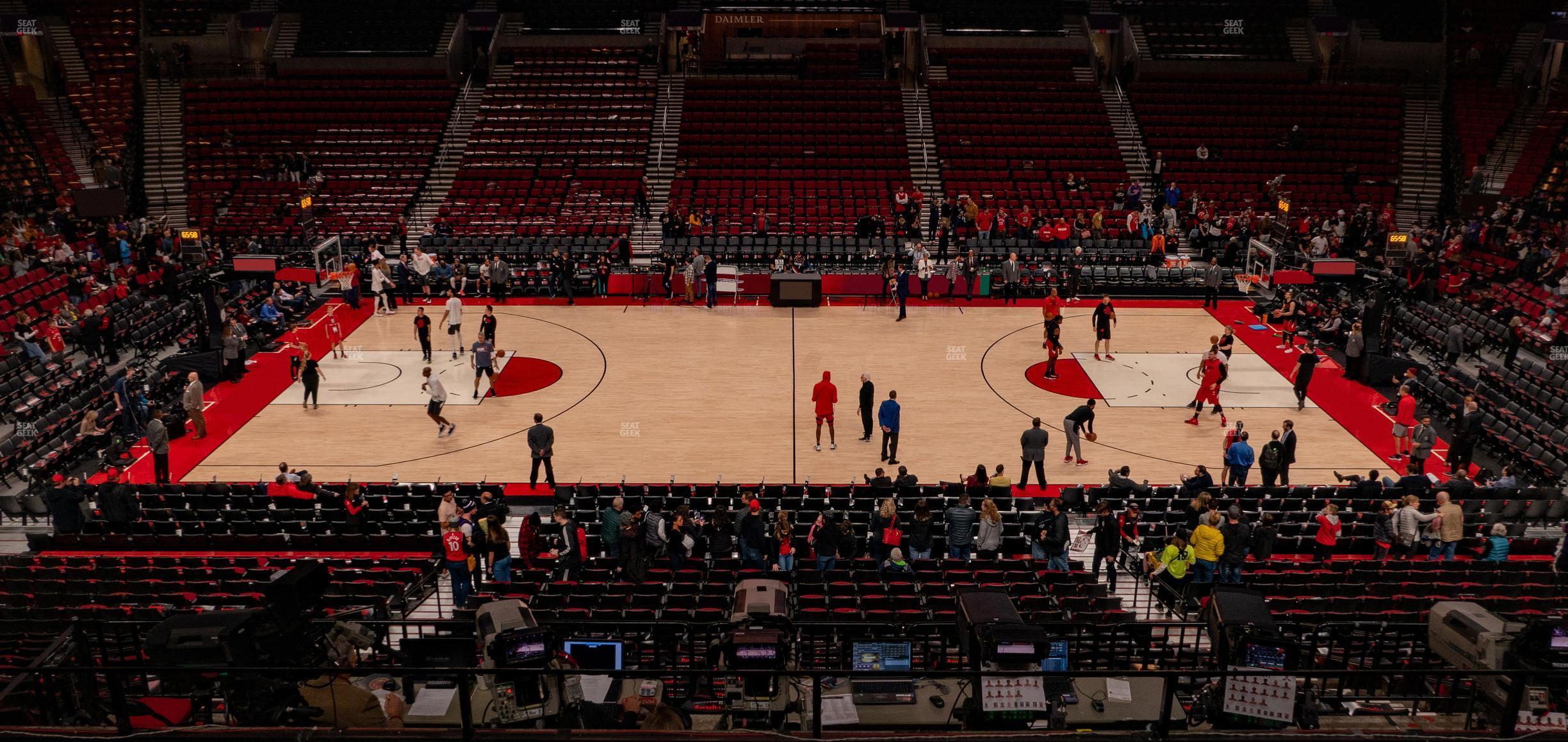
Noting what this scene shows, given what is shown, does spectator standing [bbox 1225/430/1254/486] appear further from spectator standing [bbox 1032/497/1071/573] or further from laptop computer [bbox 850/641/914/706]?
laptop computer [bbox 850/641/914/706]

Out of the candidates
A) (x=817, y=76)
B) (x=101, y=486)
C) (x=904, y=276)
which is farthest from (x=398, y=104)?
(x=101, y=486)

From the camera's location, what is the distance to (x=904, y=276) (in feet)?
91.4

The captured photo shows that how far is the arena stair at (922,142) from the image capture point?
124 ft

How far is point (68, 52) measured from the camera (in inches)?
1570

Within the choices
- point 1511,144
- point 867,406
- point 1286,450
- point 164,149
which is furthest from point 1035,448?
point 164,149

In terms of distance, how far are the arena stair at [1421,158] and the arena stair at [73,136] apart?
41678 mm

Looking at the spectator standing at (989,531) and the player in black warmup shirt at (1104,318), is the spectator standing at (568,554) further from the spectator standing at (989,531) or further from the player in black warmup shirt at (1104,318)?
the player in black warmup shirt at (1104,318)

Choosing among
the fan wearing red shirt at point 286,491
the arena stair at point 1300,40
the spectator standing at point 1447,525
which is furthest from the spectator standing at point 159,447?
the arena stair at point 1300,40

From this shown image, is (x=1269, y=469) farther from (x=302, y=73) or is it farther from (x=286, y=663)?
(x=302, y=73)

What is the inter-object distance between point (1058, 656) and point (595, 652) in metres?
3.82

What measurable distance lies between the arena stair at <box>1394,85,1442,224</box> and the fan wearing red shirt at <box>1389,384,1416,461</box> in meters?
17.6

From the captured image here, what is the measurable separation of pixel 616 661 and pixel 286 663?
2637mm

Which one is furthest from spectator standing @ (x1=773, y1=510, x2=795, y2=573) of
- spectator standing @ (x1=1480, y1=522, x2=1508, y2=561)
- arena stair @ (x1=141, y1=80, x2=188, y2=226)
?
arena stair @ (x1=141, y1=80, x2=188, y2=226)


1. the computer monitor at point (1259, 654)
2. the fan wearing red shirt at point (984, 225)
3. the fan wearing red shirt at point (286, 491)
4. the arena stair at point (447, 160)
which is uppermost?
the arena stair at point (447, 160)
